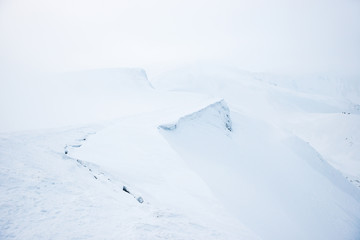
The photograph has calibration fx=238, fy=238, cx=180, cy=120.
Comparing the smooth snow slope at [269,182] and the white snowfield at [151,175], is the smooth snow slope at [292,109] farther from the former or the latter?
the smooth snow slope at [269,182]

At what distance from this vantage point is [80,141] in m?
8.82

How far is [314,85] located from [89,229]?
699 feet

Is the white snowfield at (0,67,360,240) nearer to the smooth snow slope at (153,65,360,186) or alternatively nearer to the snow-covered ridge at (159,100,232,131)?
the snow-covered ridge at (159,100,232,131)

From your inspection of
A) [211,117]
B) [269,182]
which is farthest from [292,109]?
[269,182]

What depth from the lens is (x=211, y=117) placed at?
55.3 feet

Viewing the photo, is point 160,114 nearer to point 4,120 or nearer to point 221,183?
point 221,183

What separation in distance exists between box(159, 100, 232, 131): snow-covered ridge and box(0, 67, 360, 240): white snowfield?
0.31 ft

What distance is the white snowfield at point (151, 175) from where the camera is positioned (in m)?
4.01

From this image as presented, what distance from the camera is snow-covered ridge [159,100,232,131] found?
493 inches

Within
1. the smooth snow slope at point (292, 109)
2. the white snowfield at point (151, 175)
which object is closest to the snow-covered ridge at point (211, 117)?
the white snowfield at point (151, 175)

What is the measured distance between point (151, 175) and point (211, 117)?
10117 mm

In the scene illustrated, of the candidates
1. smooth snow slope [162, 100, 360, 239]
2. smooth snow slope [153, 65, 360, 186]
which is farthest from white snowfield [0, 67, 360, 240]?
smooth snow slope [153, 65, 360, 186]

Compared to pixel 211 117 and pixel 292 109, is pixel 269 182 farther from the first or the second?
pixel 292 109

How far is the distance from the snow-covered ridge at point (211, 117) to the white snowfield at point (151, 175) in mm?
96
